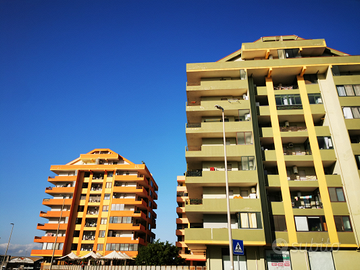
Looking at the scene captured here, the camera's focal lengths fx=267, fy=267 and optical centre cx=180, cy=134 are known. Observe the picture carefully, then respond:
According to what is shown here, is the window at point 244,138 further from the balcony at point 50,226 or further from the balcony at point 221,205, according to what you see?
the balcony at point 50,226

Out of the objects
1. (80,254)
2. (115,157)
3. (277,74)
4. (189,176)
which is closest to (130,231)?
(80,254)

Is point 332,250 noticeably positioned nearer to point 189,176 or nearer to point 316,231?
point 316,231

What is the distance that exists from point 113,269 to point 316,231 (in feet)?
82.4

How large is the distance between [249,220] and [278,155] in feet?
28.9

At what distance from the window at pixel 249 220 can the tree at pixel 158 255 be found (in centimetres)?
1992

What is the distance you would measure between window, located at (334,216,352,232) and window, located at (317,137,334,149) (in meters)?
8.18

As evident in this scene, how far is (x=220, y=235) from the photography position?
91.2ft

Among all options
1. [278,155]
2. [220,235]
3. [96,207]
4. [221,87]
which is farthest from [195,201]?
[96,207]

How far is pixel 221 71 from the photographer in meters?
36.8

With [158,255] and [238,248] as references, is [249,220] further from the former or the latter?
[158,255]

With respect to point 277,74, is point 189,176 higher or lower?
lower

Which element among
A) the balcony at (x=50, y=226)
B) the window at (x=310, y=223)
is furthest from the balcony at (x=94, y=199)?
the window at (x=310, y=223)

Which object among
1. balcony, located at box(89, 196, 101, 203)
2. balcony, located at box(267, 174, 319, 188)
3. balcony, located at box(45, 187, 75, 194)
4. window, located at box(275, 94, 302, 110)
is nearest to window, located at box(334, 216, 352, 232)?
balcony, located at box(267, 174, 319, 188)

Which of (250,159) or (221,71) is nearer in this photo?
(250,159)
